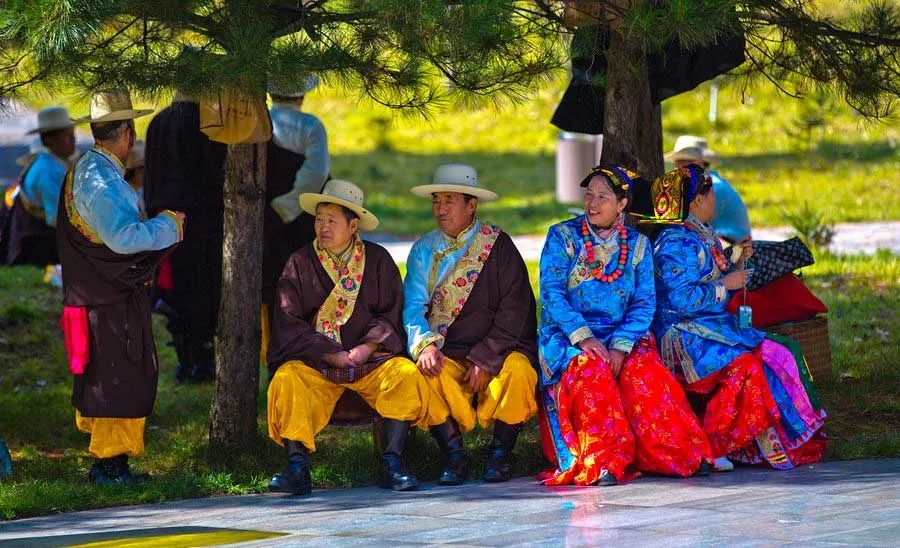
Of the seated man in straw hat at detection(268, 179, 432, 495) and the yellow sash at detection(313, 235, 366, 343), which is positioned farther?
the yellow sash at detection(313, 235, 366, 343)

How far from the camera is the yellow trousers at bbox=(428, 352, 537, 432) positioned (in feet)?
21.7

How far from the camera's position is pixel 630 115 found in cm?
750

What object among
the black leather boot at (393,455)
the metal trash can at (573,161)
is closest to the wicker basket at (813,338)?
the black leather boot at (393,455)

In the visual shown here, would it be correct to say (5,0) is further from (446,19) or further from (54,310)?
(54,310)

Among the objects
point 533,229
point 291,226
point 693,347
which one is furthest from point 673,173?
point 533,229

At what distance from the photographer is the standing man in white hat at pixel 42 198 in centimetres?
1051

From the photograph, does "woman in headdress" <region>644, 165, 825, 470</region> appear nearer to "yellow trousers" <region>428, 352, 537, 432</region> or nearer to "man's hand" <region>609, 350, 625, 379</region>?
"man's hand" <region>609, 350, 625, 379</region>

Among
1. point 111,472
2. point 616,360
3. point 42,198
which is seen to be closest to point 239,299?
point 111,472

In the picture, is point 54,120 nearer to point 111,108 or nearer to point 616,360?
point 111,108

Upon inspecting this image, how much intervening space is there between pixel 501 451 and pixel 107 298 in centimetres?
196

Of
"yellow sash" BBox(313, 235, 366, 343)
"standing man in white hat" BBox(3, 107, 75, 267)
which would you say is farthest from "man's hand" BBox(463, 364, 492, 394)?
"standing man in white hat" BBox(3, 107, 75, 267)

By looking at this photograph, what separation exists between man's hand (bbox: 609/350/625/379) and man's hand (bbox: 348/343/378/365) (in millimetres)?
1098

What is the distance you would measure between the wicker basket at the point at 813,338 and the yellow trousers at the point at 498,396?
5.39ft

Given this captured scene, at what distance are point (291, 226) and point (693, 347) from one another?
2.95 m
